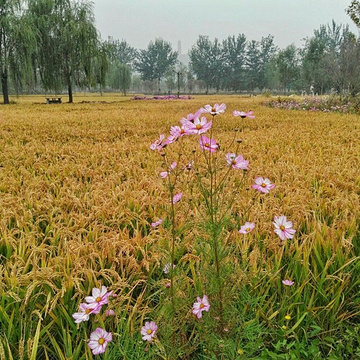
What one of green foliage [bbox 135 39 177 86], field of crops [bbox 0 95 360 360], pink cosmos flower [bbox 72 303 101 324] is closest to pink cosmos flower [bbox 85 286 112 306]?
pink cosmos flower [bbox 72 303 101 324]

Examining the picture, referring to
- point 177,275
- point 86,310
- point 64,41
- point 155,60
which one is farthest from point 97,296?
point 155,60

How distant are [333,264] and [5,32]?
1940cm

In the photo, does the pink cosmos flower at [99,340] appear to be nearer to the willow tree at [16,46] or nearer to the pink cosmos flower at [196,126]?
the pink cosmos flower at [196,126]

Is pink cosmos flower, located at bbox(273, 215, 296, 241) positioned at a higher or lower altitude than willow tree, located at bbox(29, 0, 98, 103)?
lower

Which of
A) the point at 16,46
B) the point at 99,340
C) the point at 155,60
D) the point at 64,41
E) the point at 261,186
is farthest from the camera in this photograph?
the point at 155,60

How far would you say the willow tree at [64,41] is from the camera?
1670cm

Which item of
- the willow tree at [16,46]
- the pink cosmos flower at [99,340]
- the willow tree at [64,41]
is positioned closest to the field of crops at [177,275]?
the pink cosmos flower at [99,340]

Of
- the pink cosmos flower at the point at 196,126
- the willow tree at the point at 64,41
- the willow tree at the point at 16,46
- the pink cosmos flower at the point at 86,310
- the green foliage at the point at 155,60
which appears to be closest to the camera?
the pink cosmos flower at the point at 86,310

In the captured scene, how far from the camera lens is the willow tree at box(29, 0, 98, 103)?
16.7 m

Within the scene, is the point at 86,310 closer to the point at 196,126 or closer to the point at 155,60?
the point at 196,126

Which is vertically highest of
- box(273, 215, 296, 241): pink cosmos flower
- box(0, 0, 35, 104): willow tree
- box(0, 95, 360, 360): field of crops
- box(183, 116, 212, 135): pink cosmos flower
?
box(0, 0, 35, 104): willow tree

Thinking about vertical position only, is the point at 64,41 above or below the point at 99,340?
above

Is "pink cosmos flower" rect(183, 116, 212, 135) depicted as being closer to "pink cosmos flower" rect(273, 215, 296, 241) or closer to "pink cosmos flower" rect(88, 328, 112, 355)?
"pink cosmos flower" rect(273, 215, 296, 241)

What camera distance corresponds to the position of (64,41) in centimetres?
1686
